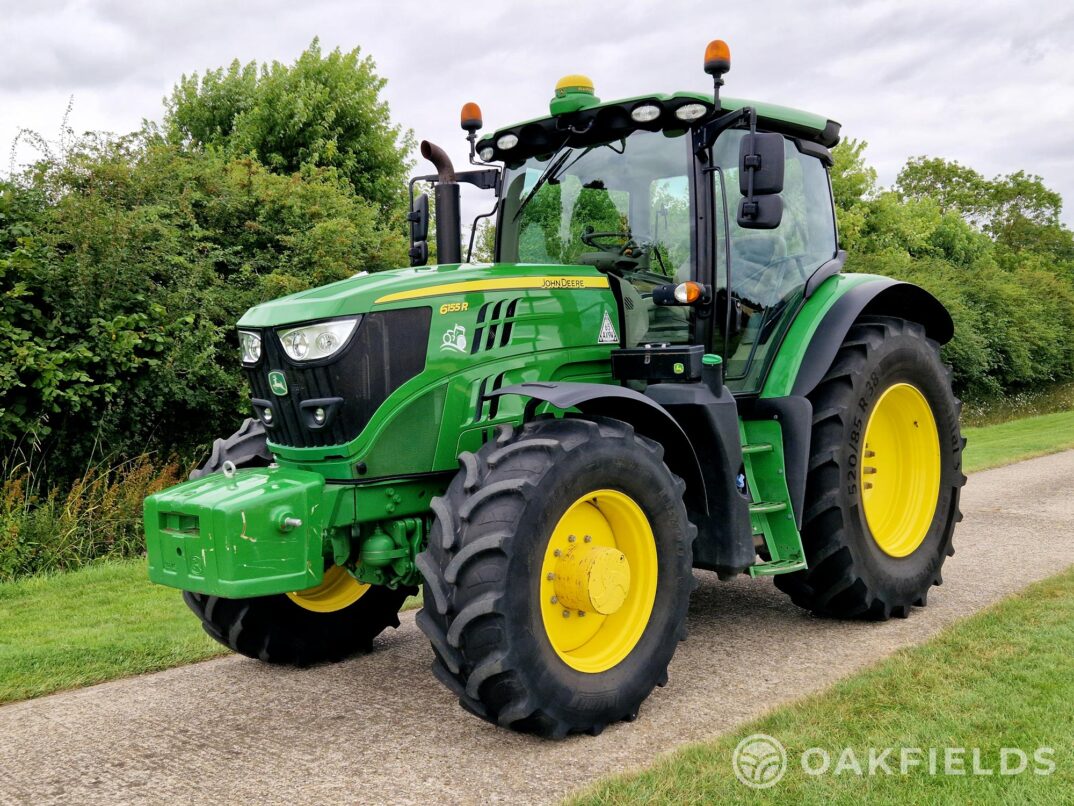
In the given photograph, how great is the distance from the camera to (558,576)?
387 centimetres

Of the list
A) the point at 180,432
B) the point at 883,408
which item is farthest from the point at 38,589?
the point at 883,408

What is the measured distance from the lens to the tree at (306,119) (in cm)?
1642

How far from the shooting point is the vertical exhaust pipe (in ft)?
17.2

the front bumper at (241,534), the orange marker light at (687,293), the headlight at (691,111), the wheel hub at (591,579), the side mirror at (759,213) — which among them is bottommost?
the wheel hub at (591,579)

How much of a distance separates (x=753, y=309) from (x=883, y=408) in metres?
1.23

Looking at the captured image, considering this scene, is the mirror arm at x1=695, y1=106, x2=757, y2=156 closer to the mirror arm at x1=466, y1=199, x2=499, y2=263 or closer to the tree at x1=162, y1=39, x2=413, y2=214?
the mirror arm at x1=466, y1=199, x2=499, y2=263

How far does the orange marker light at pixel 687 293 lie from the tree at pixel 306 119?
12.0m

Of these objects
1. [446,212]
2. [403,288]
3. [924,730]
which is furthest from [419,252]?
[924,730]

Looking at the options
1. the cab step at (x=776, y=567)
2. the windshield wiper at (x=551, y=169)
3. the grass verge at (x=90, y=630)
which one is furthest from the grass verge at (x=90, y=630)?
the windshield wiper at (x=551, y=169)

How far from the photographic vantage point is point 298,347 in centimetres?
405

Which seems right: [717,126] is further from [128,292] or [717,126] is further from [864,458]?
[128,292]

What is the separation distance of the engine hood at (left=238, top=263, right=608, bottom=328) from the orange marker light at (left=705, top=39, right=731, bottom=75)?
43.3 inches

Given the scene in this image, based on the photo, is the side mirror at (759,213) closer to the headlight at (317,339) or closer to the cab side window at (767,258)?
the cab side window at (767,258)

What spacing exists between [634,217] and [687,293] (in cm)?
53
